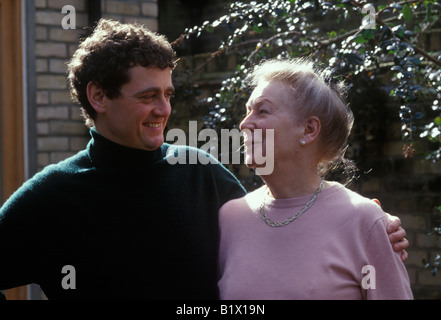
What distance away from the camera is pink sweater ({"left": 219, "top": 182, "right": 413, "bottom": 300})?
218 centimetres

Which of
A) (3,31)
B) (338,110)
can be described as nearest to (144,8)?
(3,31)

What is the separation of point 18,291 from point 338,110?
9.80ft

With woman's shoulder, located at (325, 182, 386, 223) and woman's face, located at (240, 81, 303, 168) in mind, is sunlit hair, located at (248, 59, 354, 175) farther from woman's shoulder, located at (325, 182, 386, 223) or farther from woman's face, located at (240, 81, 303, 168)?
woman's shoulder, located at (325, 182, 386, 223)

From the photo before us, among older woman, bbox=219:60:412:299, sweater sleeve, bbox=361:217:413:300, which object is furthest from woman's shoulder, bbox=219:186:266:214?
sweater sleeve, bbox=361:217:413:300

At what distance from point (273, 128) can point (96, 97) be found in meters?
0.67

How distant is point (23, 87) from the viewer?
15.4ft

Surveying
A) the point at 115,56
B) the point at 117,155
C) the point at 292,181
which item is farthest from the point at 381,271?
the point at 115,56

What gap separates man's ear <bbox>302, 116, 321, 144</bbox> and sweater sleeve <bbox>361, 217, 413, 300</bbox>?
394 mm

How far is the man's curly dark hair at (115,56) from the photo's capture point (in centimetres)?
249

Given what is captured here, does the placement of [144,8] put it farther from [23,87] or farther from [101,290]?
[101,290]

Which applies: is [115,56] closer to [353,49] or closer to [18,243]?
[18,243]

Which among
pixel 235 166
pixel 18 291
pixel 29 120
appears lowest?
pixel 18 291
